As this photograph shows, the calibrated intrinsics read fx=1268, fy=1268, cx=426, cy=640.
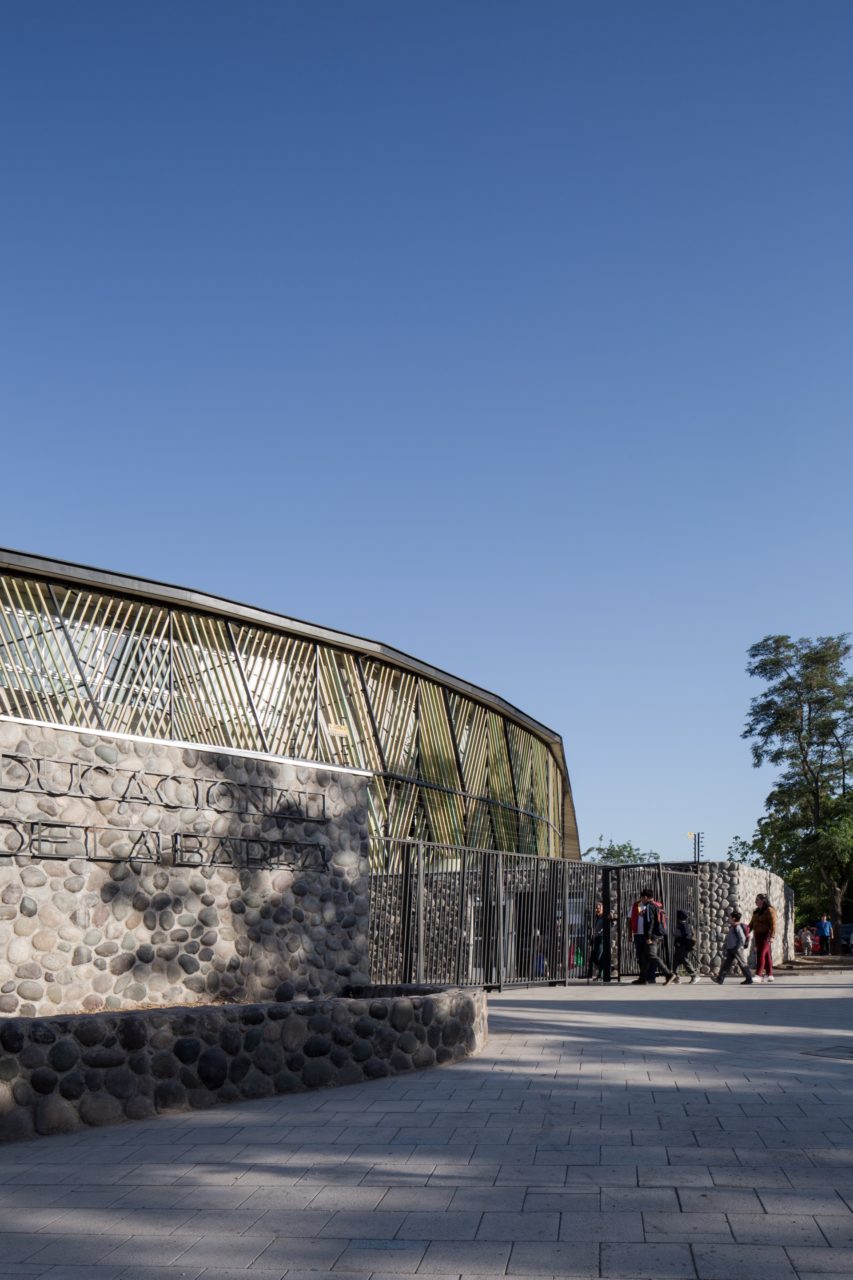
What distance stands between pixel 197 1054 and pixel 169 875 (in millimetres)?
4065

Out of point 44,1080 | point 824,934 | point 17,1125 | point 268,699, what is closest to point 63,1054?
point 44,1080

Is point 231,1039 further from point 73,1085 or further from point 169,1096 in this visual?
point 73,1085

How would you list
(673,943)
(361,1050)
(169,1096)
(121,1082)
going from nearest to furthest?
(121,1082), (169,1096), (361,1050), (673,943)

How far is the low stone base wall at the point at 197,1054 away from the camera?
769 cm

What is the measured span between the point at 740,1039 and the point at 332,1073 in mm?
4659

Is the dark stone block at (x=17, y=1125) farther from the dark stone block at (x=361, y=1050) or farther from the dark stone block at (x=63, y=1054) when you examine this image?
the dark stone block at (x=361, y=1050)

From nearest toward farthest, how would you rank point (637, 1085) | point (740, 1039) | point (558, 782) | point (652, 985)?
point (637, 1085)
point (740, 1039)
point (652, 985)
point (558, 782)

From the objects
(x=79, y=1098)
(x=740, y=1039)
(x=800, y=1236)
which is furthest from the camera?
(x=740, y=1039)

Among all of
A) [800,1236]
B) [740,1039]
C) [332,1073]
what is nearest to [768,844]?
[740,1039]

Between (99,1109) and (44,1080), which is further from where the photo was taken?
(99,1109)

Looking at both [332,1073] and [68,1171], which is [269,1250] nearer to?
[68,1171]

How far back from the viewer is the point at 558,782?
137 feet

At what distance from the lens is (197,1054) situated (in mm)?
8594

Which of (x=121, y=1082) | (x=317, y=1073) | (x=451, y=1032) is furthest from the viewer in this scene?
(x=451, y=1032)
